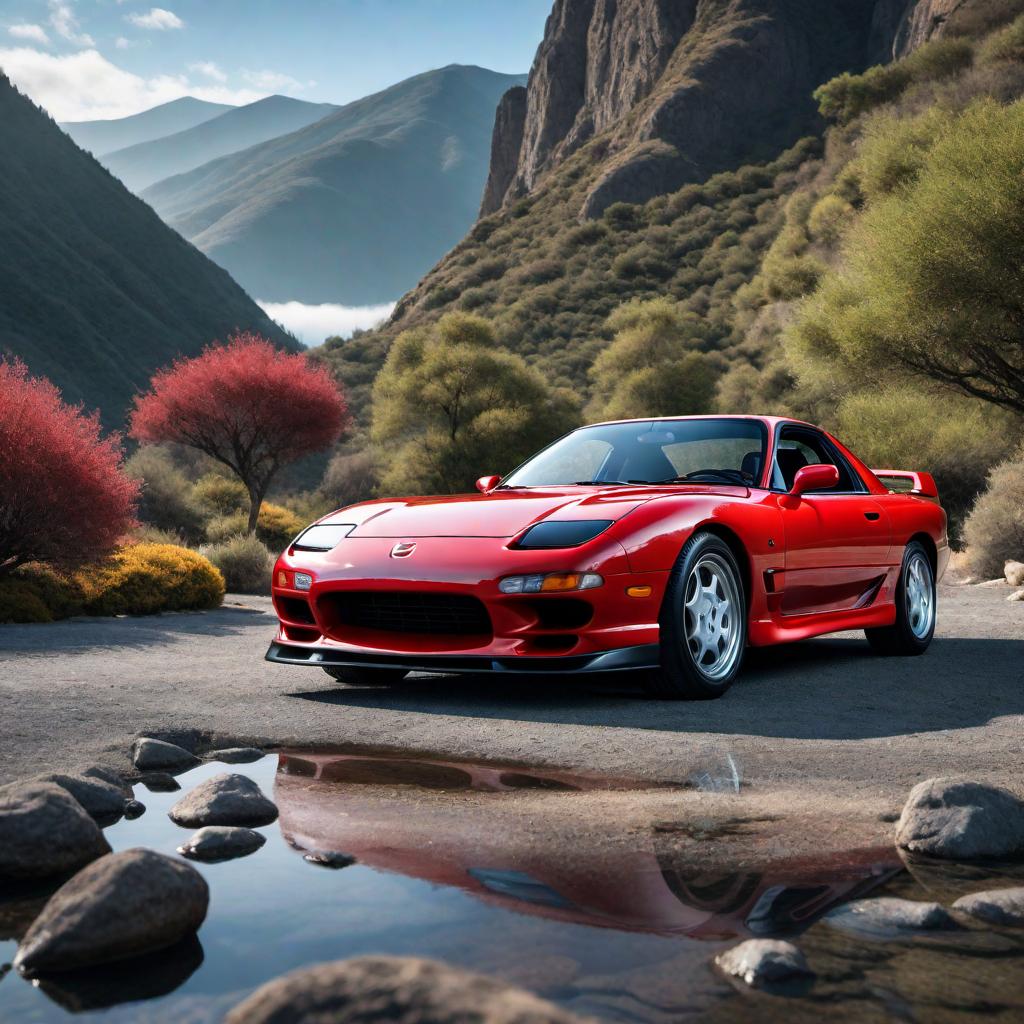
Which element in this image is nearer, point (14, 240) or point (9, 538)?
point (9, 538)

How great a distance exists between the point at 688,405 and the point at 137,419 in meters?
29.6

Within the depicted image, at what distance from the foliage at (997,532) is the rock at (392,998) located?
1666 cm

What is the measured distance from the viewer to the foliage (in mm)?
16766

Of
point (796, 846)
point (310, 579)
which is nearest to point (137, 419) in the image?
point (310, 579)

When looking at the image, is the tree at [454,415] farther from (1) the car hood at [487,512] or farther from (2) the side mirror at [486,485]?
(1) the car hood at [487,512]

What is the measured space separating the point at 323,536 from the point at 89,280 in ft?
205

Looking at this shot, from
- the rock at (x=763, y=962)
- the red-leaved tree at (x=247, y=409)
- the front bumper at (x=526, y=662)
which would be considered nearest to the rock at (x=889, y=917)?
the rock at (x=763, y=962)

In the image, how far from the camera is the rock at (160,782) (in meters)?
4.08

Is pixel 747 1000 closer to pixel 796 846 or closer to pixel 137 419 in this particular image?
pixel 796 846

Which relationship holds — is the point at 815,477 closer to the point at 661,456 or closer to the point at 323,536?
the point at 661,456

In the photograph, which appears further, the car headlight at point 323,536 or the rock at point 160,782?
the car headlight at point 323,536

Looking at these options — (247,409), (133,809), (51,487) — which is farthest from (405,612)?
(247,409)

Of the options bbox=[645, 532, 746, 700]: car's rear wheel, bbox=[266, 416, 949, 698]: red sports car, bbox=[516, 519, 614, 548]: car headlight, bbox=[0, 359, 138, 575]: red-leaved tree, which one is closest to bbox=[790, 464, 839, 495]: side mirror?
bbox=[266, 416, 949, 698]: red sports car

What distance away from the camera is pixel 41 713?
17.4ft
